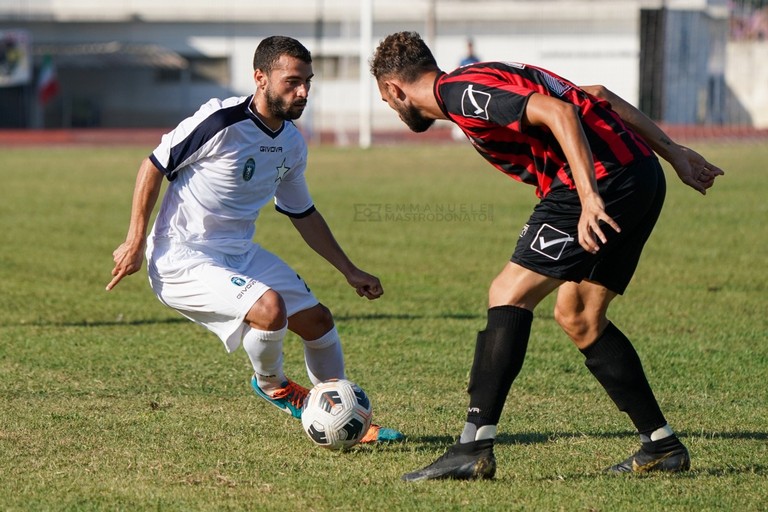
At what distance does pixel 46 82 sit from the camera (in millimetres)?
42938

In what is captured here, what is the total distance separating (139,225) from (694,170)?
2559 millimetres

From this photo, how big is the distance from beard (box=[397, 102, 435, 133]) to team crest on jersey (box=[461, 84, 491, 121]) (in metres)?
0.35

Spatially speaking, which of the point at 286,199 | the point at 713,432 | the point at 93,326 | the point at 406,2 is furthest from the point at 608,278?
the point at 406,2

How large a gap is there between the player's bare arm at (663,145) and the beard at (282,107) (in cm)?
135

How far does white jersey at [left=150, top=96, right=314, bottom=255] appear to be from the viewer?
5.44m

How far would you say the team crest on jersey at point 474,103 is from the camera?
14.6ft

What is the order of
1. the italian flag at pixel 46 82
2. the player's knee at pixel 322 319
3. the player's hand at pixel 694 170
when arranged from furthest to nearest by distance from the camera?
1. the italian flag at pixel 46 82
2. the player's knee at pixel 322 319
3. the player's hand at pixel 694 170

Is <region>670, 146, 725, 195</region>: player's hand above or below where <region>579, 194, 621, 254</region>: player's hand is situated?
above

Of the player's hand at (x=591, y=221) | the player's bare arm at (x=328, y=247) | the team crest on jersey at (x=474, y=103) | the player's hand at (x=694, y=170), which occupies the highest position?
the team crest on jersey at (x=474, y=103)

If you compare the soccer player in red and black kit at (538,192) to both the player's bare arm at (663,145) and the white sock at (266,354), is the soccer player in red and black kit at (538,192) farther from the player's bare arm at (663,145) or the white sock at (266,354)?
the white sock at (266,354)

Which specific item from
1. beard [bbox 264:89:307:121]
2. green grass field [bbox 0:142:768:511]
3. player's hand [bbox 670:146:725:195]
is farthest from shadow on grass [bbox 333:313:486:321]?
player's hand [bbox 670:146:725:195]
